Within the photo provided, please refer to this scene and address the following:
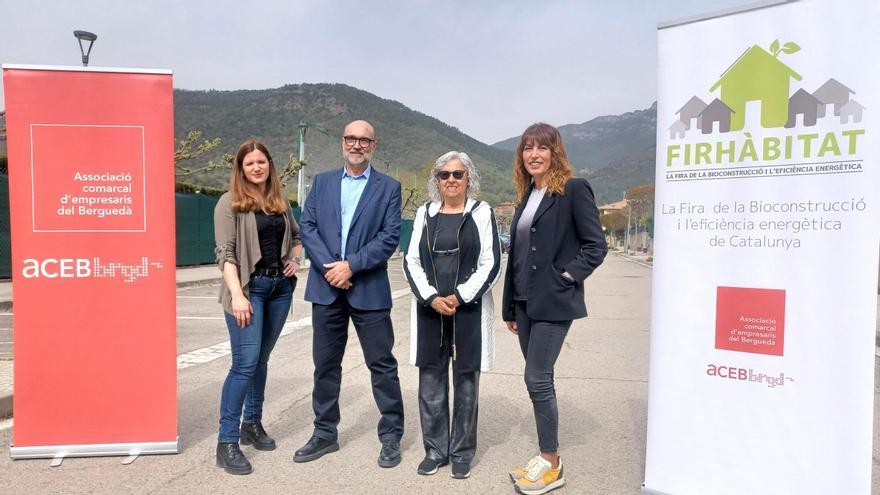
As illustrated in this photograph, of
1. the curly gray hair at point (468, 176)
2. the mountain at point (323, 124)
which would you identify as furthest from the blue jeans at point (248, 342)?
the mountain at point (323, 124)

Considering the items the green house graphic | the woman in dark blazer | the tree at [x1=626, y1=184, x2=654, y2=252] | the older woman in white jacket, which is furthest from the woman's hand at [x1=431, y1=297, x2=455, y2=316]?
the tree at [x1=626, y1=184, x2=654, y2=252]

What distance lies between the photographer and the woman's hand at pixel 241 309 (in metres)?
3.69

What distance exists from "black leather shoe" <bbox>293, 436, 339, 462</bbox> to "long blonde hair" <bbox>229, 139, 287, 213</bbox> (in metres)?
1.50

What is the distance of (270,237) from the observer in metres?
3.89

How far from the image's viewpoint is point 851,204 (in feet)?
8.50

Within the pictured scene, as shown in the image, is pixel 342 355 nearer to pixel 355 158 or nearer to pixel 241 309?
pixel 241 309

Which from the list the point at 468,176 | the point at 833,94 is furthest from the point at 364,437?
the point at 833,94

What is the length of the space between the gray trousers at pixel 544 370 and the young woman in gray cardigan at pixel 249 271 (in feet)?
5.37

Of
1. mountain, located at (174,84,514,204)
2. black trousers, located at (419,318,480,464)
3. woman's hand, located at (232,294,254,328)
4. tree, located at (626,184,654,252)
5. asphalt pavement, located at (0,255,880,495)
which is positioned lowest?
asphalt pavement, located at (0,255,880,495)

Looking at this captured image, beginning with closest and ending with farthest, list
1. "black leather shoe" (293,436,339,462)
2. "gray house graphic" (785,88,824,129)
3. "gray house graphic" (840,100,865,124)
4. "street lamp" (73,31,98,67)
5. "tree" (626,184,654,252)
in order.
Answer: "gray house graphic" (840,100,865,124), "gray house graphic" (785,88,824,129), "black leather shoe" (293,436,339,462), "street lamp" (73,31,98,67), "tree" (626,184,654,252)

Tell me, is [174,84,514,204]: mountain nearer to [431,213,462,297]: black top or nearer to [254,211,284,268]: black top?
[254,211,284,268]: black top

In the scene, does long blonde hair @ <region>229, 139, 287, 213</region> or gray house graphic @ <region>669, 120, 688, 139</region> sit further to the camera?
long blonde hair @ <region>229, 139, 287, 213</region>

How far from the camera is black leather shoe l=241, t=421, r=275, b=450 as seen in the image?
4070 mm

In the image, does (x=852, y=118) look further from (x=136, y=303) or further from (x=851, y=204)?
(x=136, y=303)
